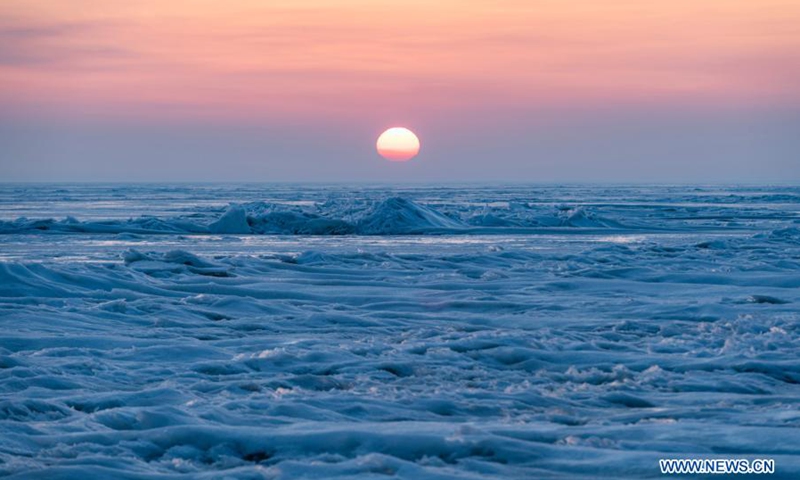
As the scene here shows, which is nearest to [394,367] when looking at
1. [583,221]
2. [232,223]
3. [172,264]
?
[172,264]

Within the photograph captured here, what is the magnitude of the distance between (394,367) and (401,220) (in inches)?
739

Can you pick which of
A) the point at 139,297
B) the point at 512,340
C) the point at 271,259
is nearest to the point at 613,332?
the point at 512,340

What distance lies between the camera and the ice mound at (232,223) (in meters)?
24.1

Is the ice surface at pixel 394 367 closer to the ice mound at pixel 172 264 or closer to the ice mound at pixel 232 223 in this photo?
the ice mound at pixel 172 264

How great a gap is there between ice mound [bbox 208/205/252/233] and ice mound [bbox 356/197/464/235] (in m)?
3.22

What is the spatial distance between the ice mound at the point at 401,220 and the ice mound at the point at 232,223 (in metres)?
3.22

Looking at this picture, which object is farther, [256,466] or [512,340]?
[512,340]

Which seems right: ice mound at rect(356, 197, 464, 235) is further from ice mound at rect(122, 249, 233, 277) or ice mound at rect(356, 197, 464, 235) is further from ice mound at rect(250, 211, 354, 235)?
ice mound at rect(122, 249, 233, 277)

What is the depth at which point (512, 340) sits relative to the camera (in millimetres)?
7070

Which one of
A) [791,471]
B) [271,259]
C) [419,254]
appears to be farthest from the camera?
[419,254]

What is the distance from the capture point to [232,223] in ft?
80.4

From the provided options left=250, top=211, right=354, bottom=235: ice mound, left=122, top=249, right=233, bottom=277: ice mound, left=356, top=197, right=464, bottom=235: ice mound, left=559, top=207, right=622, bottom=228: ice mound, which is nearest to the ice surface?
left=122, top=249, right=233, bottom=277: ice mound

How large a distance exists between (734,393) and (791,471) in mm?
1593

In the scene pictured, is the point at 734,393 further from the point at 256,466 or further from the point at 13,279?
the point at 13,279
